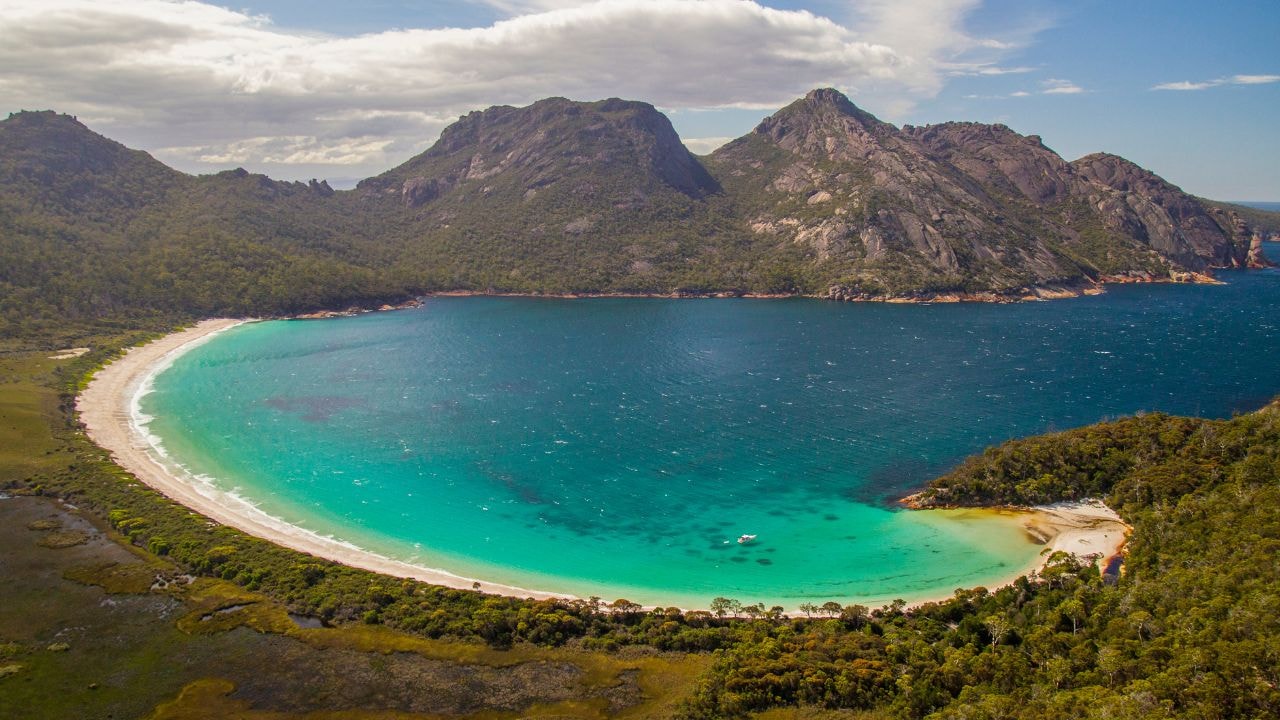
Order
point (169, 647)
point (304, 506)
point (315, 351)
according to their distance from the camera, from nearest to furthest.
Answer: point (169, 647) < point (304, 506) < point (315, 351)

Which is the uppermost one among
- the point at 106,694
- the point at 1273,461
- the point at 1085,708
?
the point at 1273,461

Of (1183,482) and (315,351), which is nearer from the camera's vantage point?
(1183,482)

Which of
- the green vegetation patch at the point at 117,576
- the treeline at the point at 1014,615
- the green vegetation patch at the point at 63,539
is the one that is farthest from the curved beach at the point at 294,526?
the green vegetation patch at the point at 117,576

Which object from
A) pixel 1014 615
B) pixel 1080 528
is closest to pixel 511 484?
pixel 1014 615

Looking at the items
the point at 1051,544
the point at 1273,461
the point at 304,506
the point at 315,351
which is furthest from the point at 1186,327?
the point at 315,351

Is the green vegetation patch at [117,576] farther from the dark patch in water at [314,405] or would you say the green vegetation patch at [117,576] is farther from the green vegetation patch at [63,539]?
the dark patch in water at [314,405]

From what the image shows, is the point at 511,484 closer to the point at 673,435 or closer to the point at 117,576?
the point at 673,435

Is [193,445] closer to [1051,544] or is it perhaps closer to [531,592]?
[531,592]
